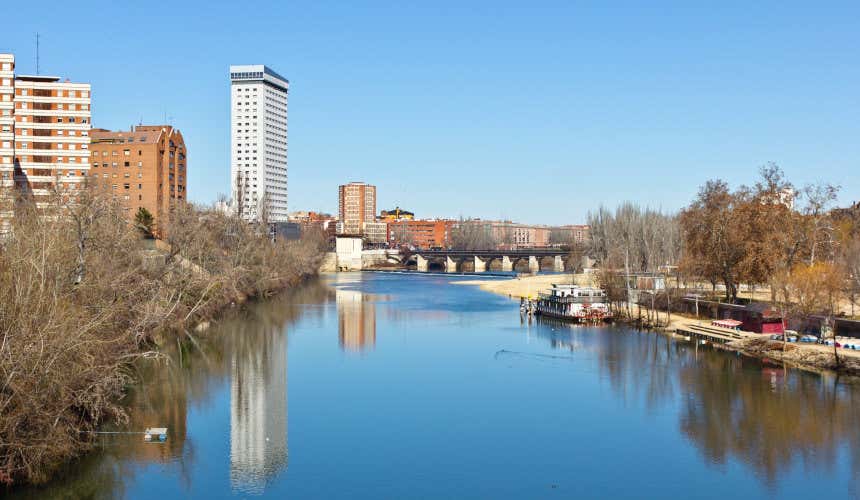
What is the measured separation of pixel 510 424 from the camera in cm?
2384

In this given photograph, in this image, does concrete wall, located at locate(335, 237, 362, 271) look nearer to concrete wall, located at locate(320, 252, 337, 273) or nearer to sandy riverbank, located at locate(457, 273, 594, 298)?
concrete wall, located at locate(320, 252, 337, 273)

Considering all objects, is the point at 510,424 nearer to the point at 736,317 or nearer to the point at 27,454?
the point at 27,454

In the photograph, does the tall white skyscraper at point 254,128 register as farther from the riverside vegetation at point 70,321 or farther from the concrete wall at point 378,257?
the riverside vegetation at point 70,321

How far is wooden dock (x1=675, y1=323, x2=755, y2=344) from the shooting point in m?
39.0

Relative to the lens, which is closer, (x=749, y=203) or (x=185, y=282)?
(x=185, y=282)

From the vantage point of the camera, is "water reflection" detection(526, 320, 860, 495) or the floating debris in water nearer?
"water reflection" detection(526, 320, 860, 495)

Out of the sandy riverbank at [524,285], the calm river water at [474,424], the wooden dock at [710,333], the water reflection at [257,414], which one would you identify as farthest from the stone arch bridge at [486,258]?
the water reflection at [257,414]

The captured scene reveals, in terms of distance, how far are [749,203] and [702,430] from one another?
94.4ft

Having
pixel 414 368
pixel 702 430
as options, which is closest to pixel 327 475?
pixel 702 430

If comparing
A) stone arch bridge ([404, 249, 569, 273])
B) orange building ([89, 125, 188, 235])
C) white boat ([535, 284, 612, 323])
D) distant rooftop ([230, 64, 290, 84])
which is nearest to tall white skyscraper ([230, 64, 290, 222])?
distant rooftop ([230, 64, 290, 84])

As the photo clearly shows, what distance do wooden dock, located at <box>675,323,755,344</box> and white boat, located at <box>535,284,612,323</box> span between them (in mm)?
6992

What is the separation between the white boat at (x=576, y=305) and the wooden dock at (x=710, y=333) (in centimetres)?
699

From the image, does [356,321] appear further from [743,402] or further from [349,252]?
[349,252]

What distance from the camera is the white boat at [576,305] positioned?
5031cm
